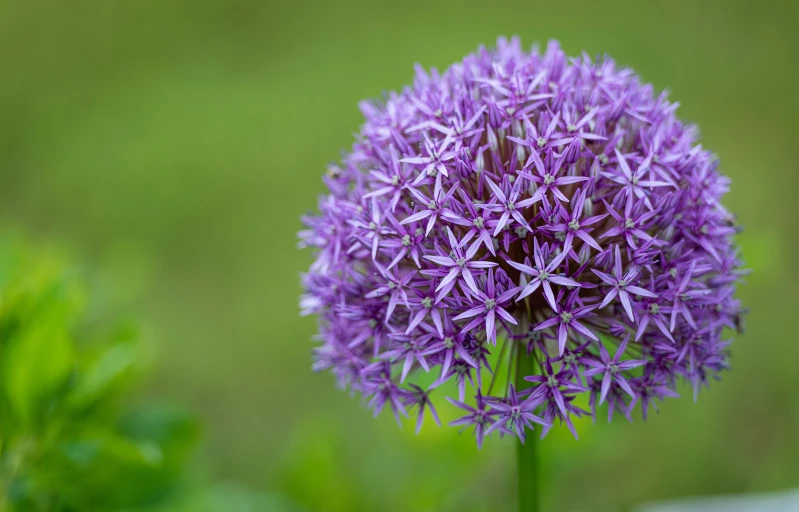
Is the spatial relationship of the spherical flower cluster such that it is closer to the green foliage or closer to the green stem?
the green stem

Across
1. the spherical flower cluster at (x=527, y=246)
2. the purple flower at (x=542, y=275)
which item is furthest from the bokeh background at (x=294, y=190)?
the purple flower at (x=542, y=275)

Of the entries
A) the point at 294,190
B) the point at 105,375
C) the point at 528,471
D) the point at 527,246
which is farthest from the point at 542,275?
the point at 294,190

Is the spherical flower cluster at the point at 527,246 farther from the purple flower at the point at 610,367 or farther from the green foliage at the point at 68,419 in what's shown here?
the green foliage at the point at 68,419

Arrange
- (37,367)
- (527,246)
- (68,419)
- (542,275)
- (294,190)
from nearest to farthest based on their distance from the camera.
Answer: (542,275) < (527,246) < (37,367) < (68,419) < (294,190)

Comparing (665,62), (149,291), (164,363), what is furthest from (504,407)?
(665,62)

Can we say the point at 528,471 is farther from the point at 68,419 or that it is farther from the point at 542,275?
the point at 68,419

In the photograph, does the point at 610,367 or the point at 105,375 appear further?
the point at 105,375
